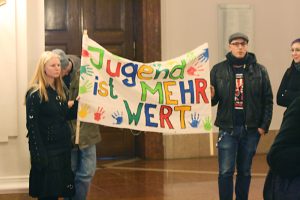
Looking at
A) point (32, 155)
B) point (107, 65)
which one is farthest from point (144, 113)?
point (32, 155)

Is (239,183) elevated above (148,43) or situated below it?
below

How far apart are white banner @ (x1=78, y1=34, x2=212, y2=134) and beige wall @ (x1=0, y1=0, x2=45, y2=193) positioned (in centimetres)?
69

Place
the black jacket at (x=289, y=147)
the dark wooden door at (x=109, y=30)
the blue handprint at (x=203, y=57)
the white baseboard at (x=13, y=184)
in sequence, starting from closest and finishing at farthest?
the black jacket at (x=289, y=147) < the white baseboard at (x=13, y=184) < the blue handprint at (x=203, y=57) < the dark wooden door at (x=109, y=30)

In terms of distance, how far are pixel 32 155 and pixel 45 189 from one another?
0.28 metres

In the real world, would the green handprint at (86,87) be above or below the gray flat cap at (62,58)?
below

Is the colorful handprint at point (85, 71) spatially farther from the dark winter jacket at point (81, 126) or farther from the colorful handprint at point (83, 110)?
the colorful handprint at point (83, 110)

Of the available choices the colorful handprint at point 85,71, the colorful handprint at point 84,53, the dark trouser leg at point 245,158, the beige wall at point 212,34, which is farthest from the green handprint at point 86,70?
the beige wall at point 212,34

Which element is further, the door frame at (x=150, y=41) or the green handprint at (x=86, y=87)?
the door frame at (x=150, y=41)

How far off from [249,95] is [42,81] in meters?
1.93

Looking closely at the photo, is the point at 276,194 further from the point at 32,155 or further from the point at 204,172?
the point at 204,172

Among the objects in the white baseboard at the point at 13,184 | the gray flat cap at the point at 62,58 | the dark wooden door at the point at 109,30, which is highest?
the dark wooden door at the point at 109,30

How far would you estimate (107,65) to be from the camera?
504 centimetres

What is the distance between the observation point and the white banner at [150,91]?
498 centimetres

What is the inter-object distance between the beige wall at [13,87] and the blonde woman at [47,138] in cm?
81
